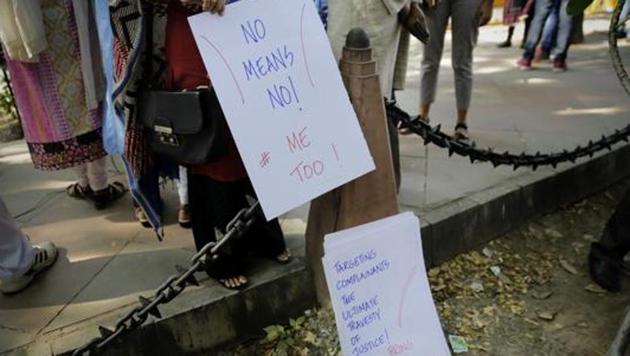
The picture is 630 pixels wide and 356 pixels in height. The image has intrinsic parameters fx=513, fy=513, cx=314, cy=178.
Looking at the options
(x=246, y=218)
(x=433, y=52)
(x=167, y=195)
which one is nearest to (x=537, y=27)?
(x=433, y=52)

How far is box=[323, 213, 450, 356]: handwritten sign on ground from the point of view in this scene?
1690mm

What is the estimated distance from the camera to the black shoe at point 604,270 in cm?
275

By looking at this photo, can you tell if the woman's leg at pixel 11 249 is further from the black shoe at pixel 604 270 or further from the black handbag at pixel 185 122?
the black shoe at pixel 604 270

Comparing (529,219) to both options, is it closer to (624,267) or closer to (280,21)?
(624,267)

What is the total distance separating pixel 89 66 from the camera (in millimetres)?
2391

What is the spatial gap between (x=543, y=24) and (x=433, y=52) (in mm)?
3264

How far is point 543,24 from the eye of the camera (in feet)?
20.3

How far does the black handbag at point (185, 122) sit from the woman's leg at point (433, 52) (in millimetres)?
2083

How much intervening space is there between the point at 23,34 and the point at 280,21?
1.25m

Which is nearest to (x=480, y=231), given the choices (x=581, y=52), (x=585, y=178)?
(x=585, y=178)

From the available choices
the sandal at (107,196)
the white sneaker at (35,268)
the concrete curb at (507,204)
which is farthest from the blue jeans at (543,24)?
the white sneaker at (35,268)

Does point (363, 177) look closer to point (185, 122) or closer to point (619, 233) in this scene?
point (185, 122)

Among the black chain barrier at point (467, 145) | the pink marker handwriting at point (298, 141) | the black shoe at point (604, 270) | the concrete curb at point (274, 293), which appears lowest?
the black shoe at point (604, 270)

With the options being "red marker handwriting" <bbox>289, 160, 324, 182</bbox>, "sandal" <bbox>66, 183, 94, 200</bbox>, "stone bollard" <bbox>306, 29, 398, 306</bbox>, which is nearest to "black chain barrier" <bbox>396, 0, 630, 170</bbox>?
"stone bollard" <bbox>306, 29, 398, 306</bbox>
